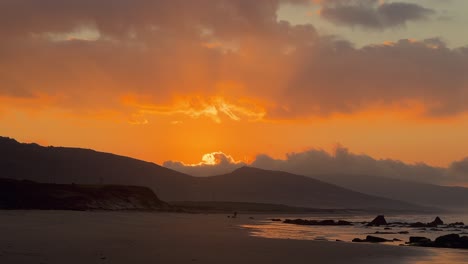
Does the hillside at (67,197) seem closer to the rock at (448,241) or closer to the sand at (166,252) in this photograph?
the sand at (166,252)

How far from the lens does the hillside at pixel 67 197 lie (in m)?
97.4

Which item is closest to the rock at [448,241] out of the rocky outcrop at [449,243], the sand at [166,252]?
the rocky outcrop at [449,243]

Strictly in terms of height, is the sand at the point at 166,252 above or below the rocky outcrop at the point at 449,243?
below

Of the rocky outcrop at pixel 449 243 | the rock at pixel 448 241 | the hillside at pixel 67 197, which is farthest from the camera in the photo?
the hillside at pixel 67 197

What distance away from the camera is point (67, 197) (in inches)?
4072

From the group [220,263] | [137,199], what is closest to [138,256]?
[220,263]

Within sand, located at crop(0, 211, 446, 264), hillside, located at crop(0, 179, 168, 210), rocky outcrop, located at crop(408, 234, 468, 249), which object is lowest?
sand, located at crop(0, 211, 446, 264)

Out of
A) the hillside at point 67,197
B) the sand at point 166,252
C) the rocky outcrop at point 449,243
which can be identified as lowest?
the sand at point 166,252

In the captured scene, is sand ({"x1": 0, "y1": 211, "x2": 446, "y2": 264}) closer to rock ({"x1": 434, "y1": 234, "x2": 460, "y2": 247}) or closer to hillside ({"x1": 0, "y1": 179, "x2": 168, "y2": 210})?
rock ({"x1": 434, "y1": 234, "x2": 460, "y2": 247})

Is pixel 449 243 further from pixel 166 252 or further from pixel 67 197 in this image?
pixel 67 197

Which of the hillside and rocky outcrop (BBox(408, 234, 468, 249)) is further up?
the hillside

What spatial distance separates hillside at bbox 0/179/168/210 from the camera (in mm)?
97375

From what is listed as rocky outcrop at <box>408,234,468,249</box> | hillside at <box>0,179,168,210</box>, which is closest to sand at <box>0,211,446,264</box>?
rocky outcrop at <box>408,234,468,249</box>

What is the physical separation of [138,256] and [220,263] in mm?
3802
